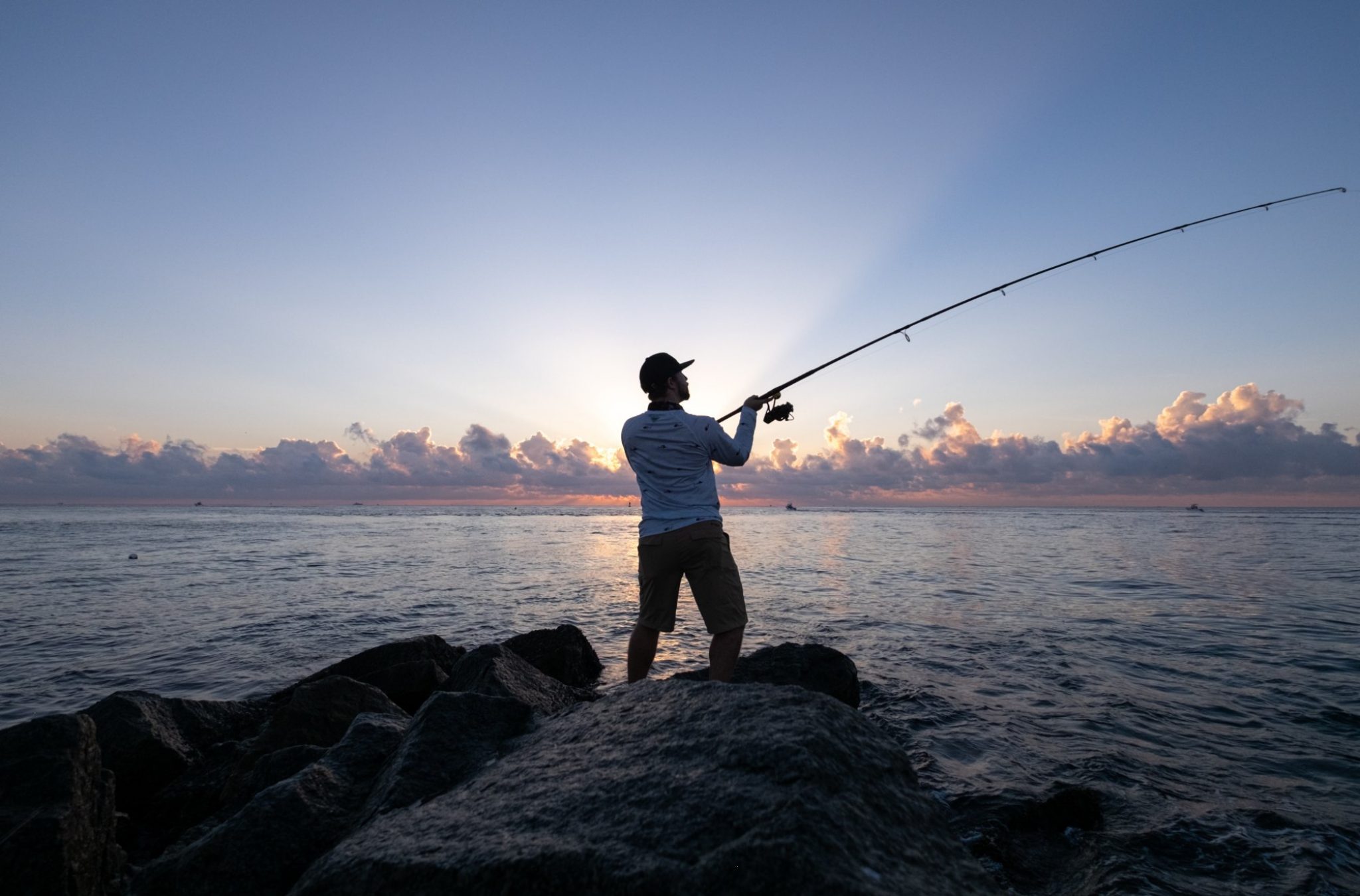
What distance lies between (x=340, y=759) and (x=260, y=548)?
3020 centimetres

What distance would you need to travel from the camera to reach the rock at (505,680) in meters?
5.33

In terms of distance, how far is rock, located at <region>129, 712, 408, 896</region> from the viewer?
9.19 feet

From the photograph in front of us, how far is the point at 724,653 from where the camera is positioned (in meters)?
4.67

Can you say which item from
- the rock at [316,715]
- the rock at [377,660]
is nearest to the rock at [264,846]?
the rock at [316,715]

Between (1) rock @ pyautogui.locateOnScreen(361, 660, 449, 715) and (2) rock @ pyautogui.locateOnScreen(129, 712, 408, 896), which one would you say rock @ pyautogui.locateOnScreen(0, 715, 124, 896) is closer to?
(2) rock @ pyautogui.locateOnScreen(129, 712, 408, 896)

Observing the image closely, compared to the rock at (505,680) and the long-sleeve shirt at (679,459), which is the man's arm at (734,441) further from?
the rock at (505,680)

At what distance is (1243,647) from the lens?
8938 mm

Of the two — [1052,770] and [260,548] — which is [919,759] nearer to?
[1052,770]

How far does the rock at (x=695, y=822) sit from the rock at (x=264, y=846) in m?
0.59

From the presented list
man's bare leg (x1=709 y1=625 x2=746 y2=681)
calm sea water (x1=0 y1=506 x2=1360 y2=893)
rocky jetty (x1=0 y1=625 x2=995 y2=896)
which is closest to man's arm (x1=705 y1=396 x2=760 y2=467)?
man's bare leg (x1=709 y1=625 x2=746 y2=681)

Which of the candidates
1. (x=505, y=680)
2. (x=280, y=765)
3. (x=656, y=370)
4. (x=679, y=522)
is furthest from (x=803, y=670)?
(x=280, y=765)

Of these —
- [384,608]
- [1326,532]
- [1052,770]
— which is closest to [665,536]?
[1052,770]

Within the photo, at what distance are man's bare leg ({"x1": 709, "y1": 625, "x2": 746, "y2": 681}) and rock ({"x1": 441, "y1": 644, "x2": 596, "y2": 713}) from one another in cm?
152

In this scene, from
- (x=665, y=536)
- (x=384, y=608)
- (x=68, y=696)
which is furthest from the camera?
(x=384, y=608)
